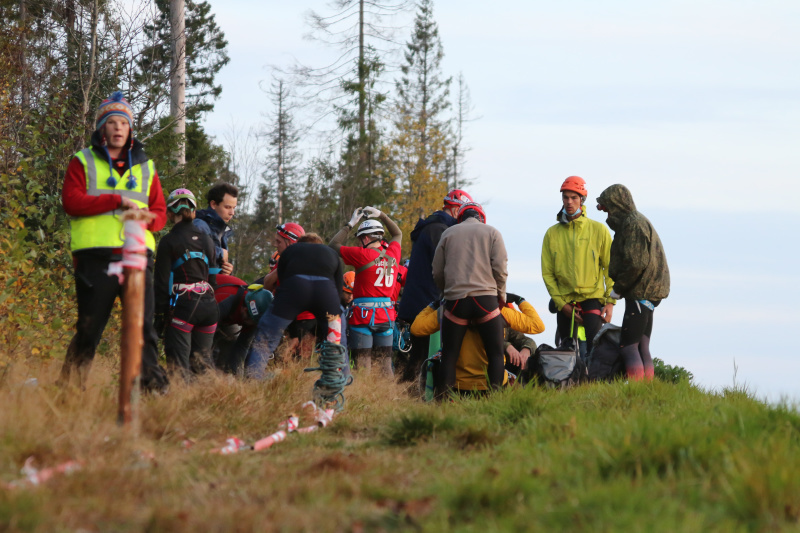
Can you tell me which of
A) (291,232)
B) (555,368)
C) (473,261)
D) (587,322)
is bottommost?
(555,368)

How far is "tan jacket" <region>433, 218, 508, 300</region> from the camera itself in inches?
313

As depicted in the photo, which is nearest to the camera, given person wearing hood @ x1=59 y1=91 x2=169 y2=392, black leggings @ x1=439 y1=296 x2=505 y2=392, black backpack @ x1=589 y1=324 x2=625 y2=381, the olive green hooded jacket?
person wearing hood @ x1=59 y1=91 x2=169 y2=392

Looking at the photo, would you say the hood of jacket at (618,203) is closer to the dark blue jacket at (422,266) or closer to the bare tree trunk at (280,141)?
the dark blue jacket at (422,266)

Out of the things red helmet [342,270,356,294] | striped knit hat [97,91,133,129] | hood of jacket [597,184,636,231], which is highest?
striped knit hat [97,91,133,129]

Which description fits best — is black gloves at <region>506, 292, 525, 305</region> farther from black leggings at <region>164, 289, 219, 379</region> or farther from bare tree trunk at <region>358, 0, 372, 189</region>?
bare tree trunk at <region>358, 0, 372, 189</region>

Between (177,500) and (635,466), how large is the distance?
6.92ft

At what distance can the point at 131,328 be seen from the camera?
4.91 metres

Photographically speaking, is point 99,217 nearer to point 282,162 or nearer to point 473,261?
point 473,261

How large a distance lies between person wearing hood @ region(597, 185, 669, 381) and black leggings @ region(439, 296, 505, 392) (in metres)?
1.41

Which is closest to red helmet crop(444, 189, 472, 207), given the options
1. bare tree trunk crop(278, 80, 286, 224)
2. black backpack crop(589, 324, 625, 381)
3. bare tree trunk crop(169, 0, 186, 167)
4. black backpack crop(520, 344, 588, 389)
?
black backpack crop(520, 344, 588, 389)

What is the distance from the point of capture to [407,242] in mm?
35906

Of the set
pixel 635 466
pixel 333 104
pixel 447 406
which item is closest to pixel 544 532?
pixel 635 466

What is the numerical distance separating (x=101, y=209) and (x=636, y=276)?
16.7 feet

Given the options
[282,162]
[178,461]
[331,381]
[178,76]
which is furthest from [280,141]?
[178,461]
